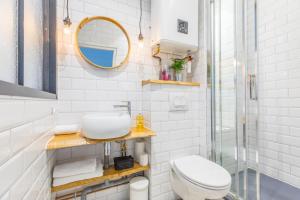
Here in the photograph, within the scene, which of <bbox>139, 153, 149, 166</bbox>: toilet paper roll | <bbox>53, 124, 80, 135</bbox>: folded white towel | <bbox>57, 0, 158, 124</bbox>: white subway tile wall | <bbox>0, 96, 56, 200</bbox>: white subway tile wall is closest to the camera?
<bbox>0, 96, 56, 200</bbox>: white subway tile wall

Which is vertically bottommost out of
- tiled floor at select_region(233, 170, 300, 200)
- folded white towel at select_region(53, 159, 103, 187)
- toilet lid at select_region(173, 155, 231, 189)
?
tiled floor at select_region(233, 170, 300, 200)

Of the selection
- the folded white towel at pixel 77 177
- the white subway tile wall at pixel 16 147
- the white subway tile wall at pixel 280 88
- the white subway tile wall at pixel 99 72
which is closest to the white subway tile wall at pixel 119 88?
the white subway tile wall at pixel 99 72

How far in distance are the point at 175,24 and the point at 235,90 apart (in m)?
0.87

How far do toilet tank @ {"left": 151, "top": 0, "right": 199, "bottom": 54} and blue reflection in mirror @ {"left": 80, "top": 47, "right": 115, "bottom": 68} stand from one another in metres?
0.49

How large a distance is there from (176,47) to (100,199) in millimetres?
1733

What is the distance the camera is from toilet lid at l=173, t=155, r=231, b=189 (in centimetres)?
108

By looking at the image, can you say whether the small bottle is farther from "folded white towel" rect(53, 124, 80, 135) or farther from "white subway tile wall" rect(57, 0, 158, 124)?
"folded white towel" rect(53, 124, 80, 135)

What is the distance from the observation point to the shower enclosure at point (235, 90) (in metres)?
1.26

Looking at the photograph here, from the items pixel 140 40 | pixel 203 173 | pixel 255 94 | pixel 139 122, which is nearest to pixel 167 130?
pixel 139 122

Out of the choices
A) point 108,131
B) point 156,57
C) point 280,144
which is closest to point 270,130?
point 280,144

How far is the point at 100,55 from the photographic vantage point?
143cm

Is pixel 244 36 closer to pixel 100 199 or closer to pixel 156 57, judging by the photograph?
pixel 156 57

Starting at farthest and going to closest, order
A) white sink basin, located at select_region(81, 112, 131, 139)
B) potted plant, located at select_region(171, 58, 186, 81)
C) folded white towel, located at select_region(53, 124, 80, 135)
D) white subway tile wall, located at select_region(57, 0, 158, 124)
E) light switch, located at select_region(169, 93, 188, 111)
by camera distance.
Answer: potted plant, located at select_region(171, 58, 186, 81) → light switch, located at select_region(169, 93, 188, 111) → white subway tile wall, located at select_region(57, 0, 158, 124) → folded white towel, located at select_region(53, 124, 80, 135) → white sink basin, located at select_region(81, 112, 131, 139)

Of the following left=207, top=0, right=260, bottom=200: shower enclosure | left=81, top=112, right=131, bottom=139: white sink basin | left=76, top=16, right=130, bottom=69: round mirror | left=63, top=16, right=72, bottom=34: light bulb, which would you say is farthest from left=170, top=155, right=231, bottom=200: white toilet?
left=63, top=16, right=72, bottom=34: light bulb
